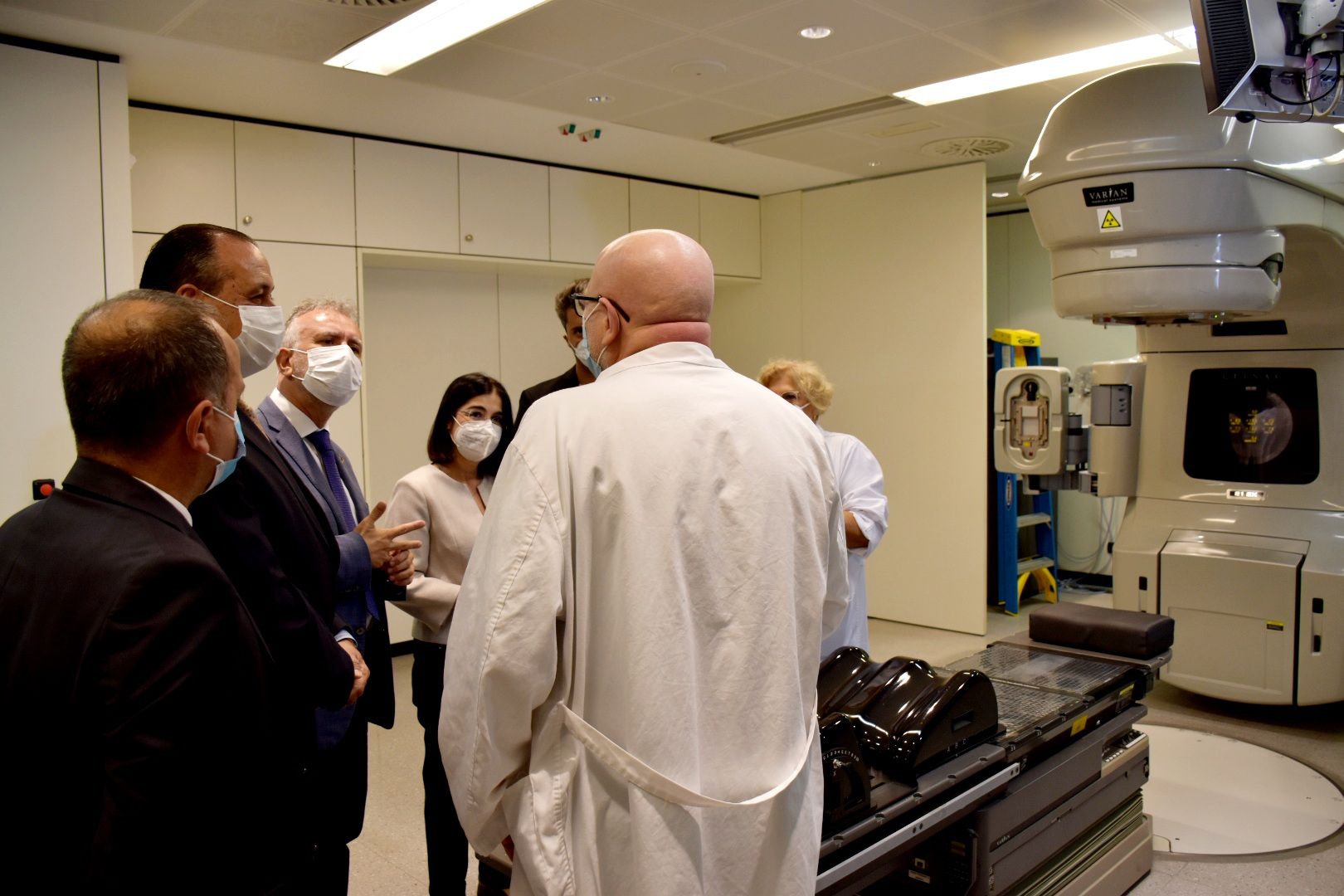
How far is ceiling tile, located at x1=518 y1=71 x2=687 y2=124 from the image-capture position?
4020mm

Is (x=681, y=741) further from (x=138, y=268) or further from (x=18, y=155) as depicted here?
(x=138, y=268)

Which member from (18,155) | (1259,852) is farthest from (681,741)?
(18,155)

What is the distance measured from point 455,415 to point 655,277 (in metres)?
1.24

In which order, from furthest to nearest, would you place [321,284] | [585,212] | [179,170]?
[585,212] < [321,284] < [179,170]

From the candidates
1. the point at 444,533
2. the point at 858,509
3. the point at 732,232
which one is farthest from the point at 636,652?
the point at 732,232

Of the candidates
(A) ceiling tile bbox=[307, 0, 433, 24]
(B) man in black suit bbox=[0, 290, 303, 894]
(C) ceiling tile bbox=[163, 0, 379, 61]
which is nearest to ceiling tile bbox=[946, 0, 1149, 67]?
(A) ceiling tile bbox=[307, 0, 433, 24]

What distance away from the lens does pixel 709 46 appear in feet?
11.9

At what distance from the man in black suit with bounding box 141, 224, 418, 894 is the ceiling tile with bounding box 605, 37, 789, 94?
7.40 ft

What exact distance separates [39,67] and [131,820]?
337 centimetres

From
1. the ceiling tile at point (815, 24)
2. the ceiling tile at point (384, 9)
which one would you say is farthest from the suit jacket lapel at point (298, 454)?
the ceiling tile at point (815, 24)

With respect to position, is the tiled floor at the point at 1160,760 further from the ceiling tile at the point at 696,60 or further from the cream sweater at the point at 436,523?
the ceiling tile at the point at 696,60

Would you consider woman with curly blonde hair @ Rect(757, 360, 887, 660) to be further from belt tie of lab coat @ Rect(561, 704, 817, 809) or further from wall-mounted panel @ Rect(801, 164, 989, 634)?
wall-mounted panel @ Rect(801, 164, 989, 634)

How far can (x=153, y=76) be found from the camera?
3826 millimetres

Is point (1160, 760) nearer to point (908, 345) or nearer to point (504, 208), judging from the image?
point (908, 345)
